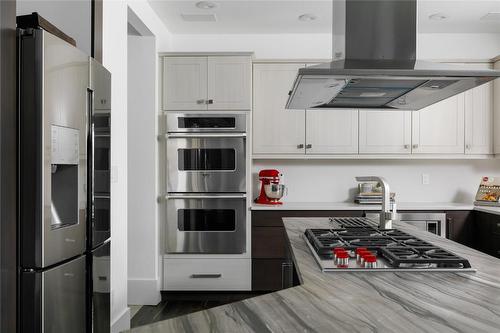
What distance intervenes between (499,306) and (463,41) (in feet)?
13.3

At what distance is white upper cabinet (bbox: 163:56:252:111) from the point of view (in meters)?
4.22

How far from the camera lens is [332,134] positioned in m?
4.36

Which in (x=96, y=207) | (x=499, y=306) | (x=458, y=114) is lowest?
(x=499, y=306)

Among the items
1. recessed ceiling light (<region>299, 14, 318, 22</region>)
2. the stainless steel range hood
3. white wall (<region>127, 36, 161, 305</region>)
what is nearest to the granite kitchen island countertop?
the stainless steel range hood

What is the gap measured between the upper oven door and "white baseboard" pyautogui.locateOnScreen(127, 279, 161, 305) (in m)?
0.86

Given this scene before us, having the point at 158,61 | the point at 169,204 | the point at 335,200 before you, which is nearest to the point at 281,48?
the point at 158,61

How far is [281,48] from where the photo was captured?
15.3ft

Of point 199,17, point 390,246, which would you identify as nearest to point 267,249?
point 199,17

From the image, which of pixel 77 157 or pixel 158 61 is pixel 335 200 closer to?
pixel 158 61

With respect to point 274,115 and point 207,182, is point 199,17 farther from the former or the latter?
point 207,182

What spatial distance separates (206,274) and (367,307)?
3.12 metres

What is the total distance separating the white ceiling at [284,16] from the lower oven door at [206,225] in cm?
168

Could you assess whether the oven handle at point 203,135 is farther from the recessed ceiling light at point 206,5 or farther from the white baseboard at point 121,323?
the white baseboard at point 121,323

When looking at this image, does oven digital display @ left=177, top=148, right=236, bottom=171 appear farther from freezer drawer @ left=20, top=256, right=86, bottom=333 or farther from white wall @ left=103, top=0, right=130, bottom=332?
freezer drawer @ left=20, top=256, right=86, bottom=333
